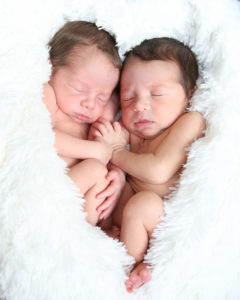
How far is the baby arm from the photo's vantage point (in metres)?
1.12

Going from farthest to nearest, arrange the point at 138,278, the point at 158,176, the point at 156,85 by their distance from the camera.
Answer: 1. the point at 156,85
2. the point at 158,176
3. the point at 138,278

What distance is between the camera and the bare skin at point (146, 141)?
1052mm

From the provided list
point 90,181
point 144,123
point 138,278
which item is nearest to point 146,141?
point 144,123

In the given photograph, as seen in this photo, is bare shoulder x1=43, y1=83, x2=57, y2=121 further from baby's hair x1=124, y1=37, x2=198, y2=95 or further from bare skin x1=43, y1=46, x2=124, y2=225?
baby's hair x1=124, y1=37, x2=198, y2=95

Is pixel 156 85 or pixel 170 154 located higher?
pixel 156 85

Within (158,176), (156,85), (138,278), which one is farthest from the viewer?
(156,85)

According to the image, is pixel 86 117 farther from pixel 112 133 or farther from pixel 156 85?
pixel 156 85

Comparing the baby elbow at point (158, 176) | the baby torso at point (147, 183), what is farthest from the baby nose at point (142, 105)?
the baby elbow at point (158, 176)

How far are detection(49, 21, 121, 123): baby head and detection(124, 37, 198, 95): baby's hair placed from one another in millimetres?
119

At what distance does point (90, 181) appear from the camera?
1.14 metres

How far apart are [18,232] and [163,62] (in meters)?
0.78

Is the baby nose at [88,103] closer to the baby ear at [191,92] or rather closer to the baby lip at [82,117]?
the baby lip at [82,117]

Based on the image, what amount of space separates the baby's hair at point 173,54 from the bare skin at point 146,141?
0.03m

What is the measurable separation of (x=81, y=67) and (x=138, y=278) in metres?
0.75
